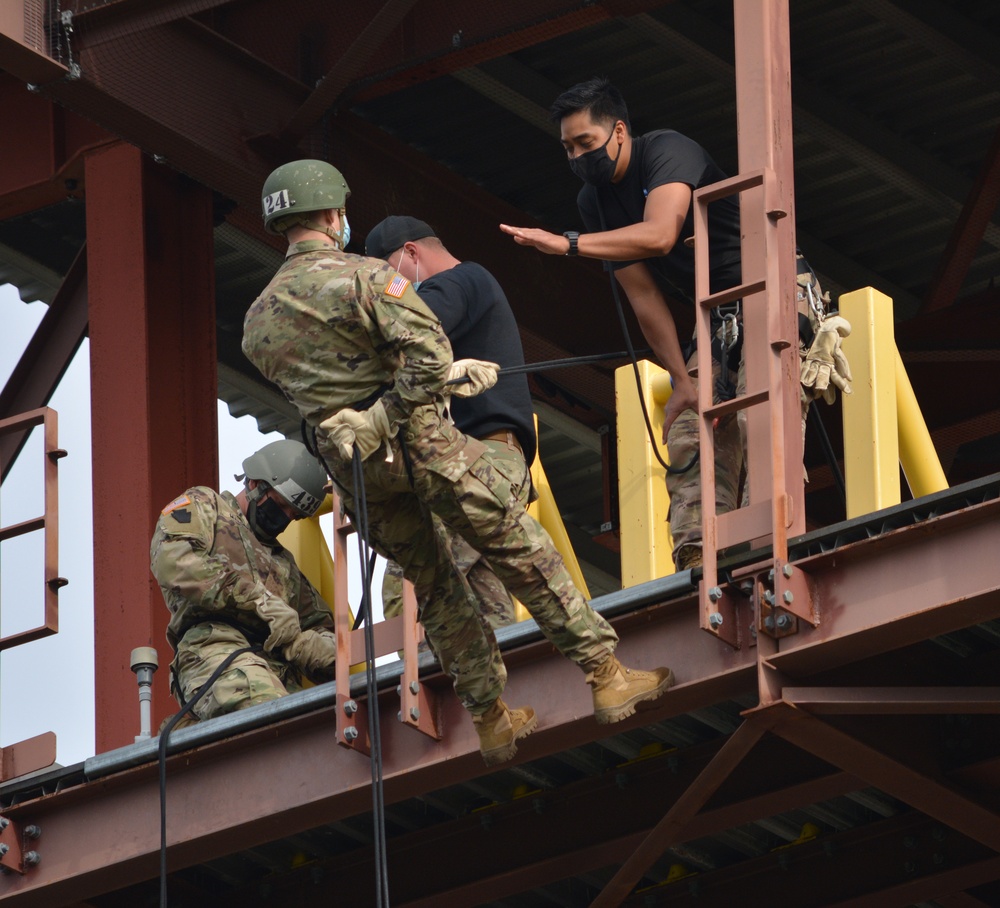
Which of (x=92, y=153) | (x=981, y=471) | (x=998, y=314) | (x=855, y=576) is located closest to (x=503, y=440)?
(x=855, y=576)

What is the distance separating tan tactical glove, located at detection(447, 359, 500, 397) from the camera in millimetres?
9625

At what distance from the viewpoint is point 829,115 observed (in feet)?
53.1

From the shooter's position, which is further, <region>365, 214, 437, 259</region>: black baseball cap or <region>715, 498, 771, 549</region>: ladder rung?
<region>365, 214, 437, 259</region>: black baseball cap

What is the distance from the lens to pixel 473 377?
962 cm

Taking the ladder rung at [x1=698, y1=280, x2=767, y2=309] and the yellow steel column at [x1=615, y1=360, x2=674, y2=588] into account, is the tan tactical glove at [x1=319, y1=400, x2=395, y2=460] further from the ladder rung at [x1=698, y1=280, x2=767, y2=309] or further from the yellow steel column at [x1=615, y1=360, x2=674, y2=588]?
the yellow steel column at [x1=615, y1=360, x2=674, y2=588]

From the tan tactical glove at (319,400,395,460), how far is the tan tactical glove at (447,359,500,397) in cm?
38

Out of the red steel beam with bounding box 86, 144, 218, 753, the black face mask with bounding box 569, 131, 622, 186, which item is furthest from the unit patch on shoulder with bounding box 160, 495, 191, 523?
the black face mask with bounding box 569, 131, 622, 186

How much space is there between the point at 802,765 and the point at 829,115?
6.45 metres

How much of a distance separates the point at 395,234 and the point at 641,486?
1.63 meters

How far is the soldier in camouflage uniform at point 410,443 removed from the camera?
372 inches

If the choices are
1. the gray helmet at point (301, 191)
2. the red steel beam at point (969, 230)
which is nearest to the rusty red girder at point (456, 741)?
the gray helmet at point (301, 191)

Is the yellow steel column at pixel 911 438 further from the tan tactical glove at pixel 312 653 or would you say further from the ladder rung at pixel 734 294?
the tan tactical glove at pixel 312 653

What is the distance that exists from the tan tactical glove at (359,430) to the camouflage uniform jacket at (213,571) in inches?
103

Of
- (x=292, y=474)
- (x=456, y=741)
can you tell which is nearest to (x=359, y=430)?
(x=456, y=741)
